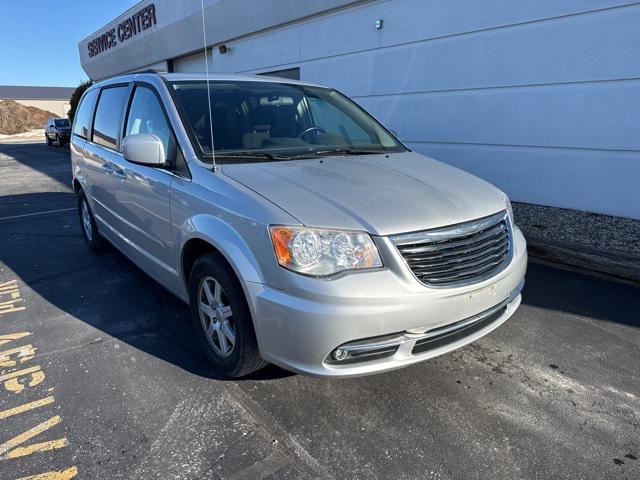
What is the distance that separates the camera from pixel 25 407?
2691 millimetres

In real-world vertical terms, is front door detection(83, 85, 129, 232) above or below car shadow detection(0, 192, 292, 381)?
above

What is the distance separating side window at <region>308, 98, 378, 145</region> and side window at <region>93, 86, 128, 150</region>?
1.64 metres

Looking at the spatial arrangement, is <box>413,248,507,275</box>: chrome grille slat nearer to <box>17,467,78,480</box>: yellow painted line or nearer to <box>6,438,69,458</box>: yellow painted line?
<box>17,467,78,480</box>: yellow painted line

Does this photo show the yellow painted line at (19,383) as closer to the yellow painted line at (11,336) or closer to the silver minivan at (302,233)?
the yellow painted line at (11,336)

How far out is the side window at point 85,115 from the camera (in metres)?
5.07

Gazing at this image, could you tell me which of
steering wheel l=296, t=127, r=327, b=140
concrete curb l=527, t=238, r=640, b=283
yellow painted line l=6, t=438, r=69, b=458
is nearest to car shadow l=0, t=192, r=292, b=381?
yellow painted line l=6, t=438, r=69, b=458

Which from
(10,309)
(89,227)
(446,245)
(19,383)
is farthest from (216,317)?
(89,227)

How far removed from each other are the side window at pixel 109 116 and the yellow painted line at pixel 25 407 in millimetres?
2226

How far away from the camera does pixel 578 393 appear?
2.79 meters

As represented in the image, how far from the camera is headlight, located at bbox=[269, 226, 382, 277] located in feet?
7.47

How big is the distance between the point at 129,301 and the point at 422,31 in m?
6.25

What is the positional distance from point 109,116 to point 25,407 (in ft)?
8.97

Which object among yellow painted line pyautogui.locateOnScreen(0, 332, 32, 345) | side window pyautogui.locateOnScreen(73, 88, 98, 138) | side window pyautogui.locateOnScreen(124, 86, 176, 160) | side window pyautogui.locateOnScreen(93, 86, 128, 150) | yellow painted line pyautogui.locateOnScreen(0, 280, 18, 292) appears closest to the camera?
side window pyautogui.locateOnScreen(124, 86, 176, 160)

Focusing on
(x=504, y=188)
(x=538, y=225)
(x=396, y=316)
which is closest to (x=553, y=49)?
(x=504, y=188)
